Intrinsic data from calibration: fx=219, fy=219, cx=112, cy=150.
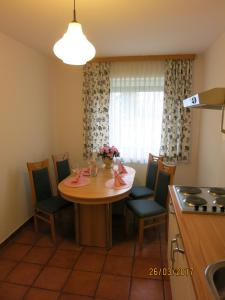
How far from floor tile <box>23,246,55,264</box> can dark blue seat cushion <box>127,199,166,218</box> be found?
42.7 inches

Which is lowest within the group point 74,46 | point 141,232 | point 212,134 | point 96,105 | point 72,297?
point 72,297

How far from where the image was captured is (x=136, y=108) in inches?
139

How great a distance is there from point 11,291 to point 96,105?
8.73ft

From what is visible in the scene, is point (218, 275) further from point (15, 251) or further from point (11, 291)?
point (15, 251)

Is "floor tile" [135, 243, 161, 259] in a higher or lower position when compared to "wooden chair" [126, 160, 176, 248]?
lower

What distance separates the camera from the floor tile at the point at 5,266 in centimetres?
221

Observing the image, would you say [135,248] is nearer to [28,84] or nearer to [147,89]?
[147,89]

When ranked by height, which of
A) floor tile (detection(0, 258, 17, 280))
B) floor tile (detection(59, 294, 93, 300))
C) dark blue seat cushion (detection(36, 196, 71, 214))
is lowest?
floor tile (detection(59, 294, 93, 300))

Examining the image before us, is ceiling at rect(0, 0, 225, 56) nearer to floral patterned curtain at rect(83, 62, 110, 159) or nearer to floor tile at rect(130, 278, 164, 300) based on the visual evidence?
floral patterned curtain at rect(83, 62, 110, 159)

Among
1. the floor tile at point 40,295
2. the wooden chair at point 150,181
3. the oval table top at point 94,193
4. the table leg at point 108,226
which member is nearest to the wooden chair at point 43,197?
the oval table top at point 94,193

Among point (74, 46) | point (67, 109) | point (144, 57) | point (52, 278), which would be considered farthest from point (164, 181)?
point (67, 109)

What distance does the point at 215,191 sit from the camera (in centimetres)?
195

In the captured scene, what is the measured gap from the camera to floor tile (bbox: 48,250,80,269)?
236 cm

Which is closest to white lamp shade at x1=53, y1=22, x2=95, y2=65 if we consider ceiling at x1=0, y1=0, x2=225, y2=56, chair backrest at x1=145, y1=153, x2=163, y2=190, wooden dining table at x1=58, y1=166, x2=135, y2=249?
ceiling at x1=0, y1=0, x2=225, y2=56
